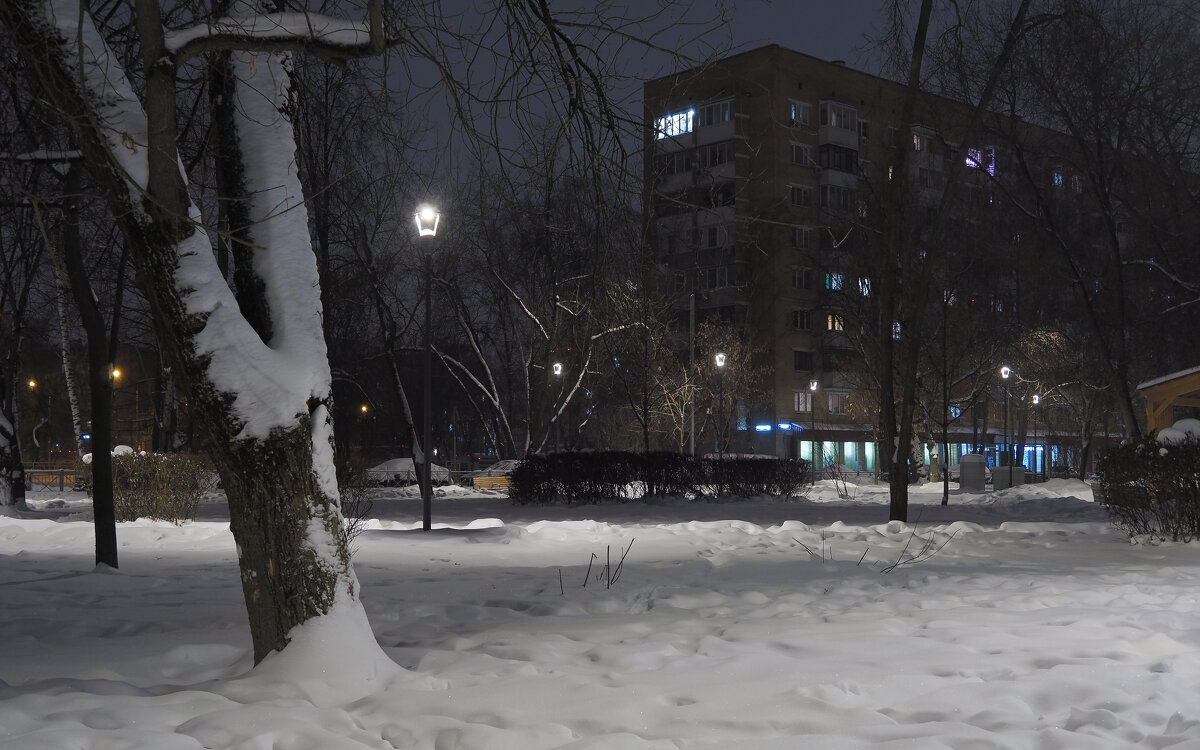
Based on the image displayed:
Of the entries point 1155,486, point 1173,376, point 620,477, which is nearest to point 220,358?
point 1155,486

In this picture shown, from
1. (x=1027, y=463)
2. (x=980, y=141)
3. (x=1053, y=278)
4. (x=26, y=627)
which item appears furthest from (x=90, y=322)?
(x=1027, y=463)

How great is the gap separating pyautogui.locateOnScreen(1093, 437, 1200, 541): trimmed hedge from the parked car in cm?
2702

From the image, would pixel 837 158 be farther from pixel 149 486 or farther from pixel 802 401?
pixel 149 486

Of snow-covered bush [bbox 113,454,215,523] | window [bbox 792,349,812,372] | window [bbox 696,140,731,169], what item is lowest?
snow-covered bush [bbox 113,454,215,523]

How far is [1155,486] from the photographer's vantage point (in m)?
12.7

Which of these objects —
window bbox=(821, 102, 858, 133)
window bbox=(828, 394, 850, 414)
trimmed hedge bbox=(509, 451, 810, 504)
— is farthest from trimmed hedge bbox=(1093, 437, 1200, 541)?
window bbox=(821, 102, 858, 133)

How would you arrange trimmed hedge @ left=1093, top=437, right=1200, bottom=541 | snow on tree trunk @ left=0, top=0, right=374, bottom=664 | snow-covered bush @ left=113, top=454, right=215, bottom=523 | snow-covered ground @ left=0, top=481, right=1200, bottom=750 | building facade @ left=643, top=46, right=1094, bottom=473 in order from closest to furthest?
snow-covered ground @ left=0, top=481, right=1200, bottom=750 < snow on tree trunk @ left=0, top=0, right=374, bottom=664 < trimmed hedge @ left=1093, top=437, right=1200, bottom=541 < snow-covered bush @ left=113, top=454, right=215, bottom=523 < building facade @ left=643, top=46, right=1094, bottom=473

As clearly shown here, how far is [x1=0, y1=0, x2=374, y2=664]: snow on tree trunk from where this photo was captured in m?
5.07

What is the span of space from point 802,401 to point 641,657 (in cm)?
5901

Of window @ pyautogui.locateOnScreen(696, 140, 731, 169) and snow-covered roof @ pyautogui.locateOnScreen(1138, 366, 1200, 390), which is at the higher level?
window @ pyautogui.locateOnScreen(696, 140, 731, 169)

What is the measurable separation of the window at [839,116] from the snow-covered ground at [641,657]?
56.8 meters

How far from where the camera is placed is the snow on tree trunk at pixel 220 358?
5.07m

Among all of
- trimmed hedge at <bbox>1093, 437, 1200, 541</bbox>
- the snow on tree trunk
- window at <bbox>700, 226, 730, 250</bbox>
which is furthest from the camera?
trimmed hedge at <bbox>1093, 437, 1200, 541</bbox>

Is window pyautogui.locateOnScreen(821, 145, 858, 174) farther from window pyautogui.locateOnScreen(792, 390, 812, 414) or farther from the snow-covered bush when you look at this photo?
the snow-covered bush
